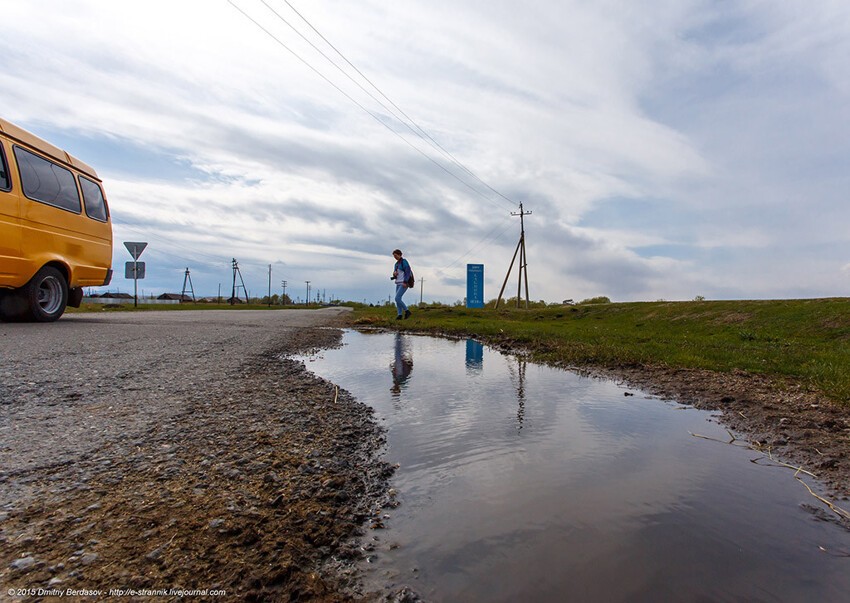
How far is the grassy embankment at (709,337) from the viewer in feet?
23.4

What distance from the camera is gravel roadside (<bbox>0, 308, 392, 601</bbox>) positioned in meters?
1.70

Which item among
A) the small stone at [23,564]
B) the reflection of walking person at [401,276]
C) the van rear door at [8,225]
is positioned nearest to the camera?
the small stone at [23,564]

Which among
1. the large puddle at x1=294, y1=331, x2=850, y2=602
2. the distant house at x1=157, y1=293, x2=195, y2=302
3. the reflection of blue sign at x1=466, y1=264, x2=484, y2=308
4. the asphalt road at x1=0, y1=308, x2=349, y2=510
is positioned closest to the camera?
the large puddle at x1=294, y1=331, x2=850, y2=602

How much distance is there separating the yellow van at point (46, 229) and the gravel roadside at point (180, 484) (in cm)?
538

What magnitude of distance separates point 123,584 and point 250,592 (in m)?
0.41

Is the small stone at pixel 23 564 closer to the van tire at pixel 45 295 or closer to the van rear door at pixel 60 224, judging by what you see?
the van rear door at pixel 60 224

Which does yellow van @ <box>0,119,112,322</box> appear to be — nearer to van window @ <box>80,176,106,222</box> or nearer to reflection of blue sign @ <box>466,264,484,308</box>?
van window @ <box>80,176,106,222</box>

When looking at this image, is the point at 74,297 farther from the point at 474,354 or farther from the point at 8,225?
the point at 474,354

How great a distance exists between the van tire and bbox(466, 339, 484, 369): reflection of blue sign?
8731 mm

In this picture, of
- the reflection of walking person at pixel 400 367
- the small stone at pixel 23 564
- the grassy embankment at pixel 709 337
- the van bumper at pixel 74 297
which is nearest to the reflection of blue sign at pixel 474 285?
the grassy embankment at pixel 709 337

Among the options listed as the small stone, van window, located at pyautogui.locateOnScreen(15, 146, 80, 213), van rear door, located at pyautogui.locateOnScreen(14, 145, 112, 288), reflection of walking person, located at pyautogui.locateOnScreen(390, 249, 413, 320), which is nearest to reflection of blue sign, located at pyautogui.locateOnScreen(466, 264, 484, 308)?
reflection of walking person, located at pyautogui.locateOnScreen(390, 249, 413, 320)

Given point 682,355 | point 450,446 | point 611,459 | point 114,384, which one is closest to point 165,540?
point 450,446

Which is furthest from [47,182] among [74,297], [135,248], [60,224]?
[135,248]

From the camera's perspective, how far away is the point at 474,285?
33.2 m
